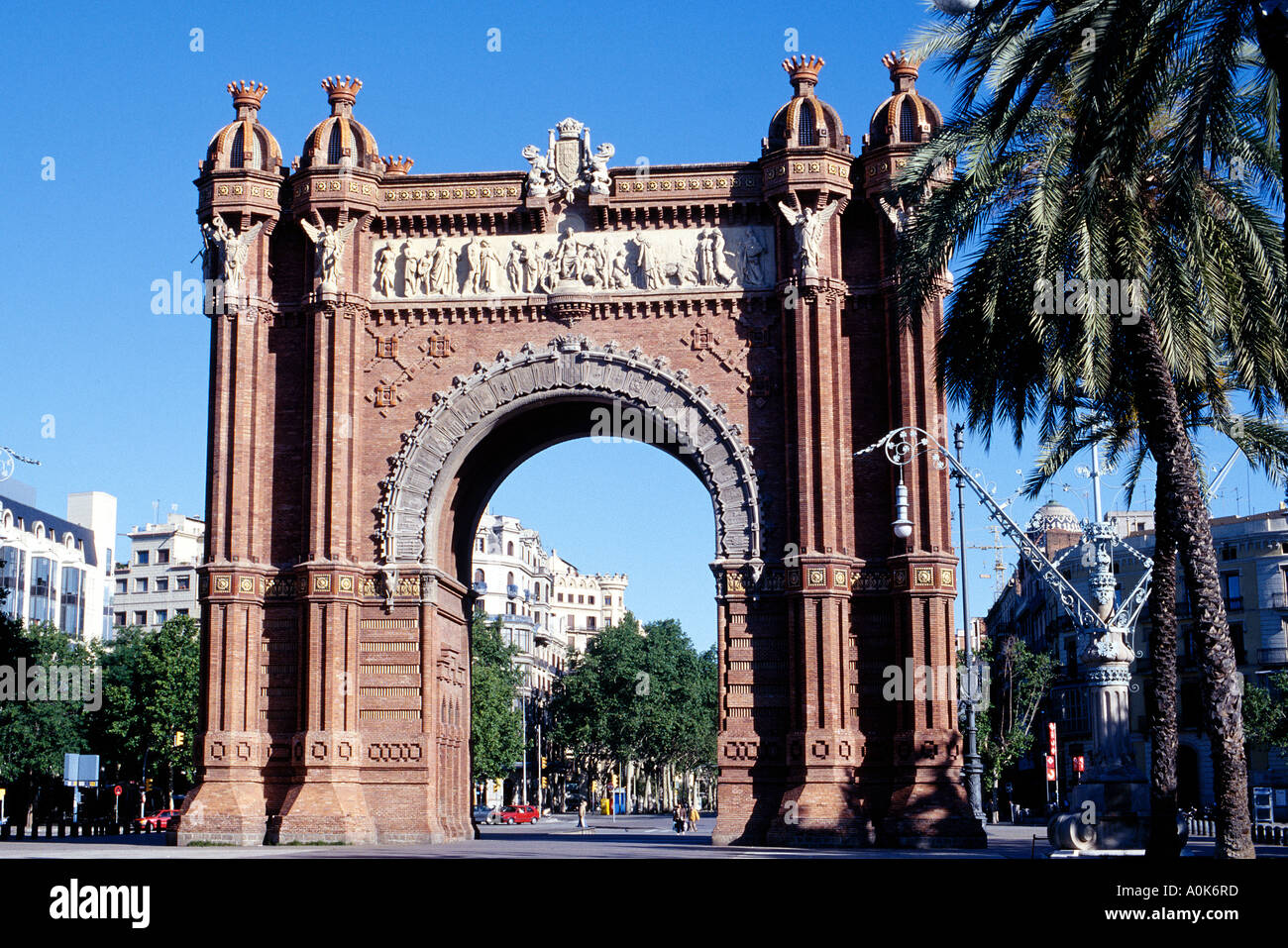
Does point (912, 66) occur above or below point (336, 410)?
above

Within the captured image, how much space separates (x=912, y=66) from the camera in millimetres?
34438

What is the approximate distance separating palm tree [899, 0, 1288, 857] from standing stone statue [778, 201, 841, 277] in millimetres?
9962

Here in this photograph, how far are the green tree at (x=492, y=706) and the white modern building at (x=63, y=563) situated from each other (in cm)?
2734

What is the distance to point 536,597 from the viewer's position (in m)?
134

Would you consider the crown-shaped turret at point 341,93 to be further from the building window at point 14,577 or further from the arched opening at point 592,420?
the building window at point 14,577

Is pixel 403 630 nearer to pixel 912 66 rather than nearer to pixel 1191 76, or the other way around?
pixel 912 66

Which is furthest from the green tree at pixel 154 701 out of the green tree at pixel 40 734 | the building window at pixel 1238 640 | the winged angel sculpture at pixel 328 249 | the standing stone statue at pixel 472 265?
the building window at pixel 1238 640

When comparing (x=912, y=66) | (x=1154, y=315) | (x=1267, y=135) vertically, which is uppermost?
(x=912, y=66)

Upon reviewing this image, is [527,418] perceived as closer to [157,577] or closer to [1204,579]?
[1204,579]

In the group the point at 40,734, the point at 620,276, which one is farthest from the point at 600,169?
the point at 40,734

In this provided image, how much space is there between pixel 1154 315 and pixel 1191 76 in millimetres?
4245

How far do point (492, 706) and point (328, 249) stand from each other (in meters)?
48.6

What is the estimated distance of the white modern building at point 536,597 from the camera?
120 metres
